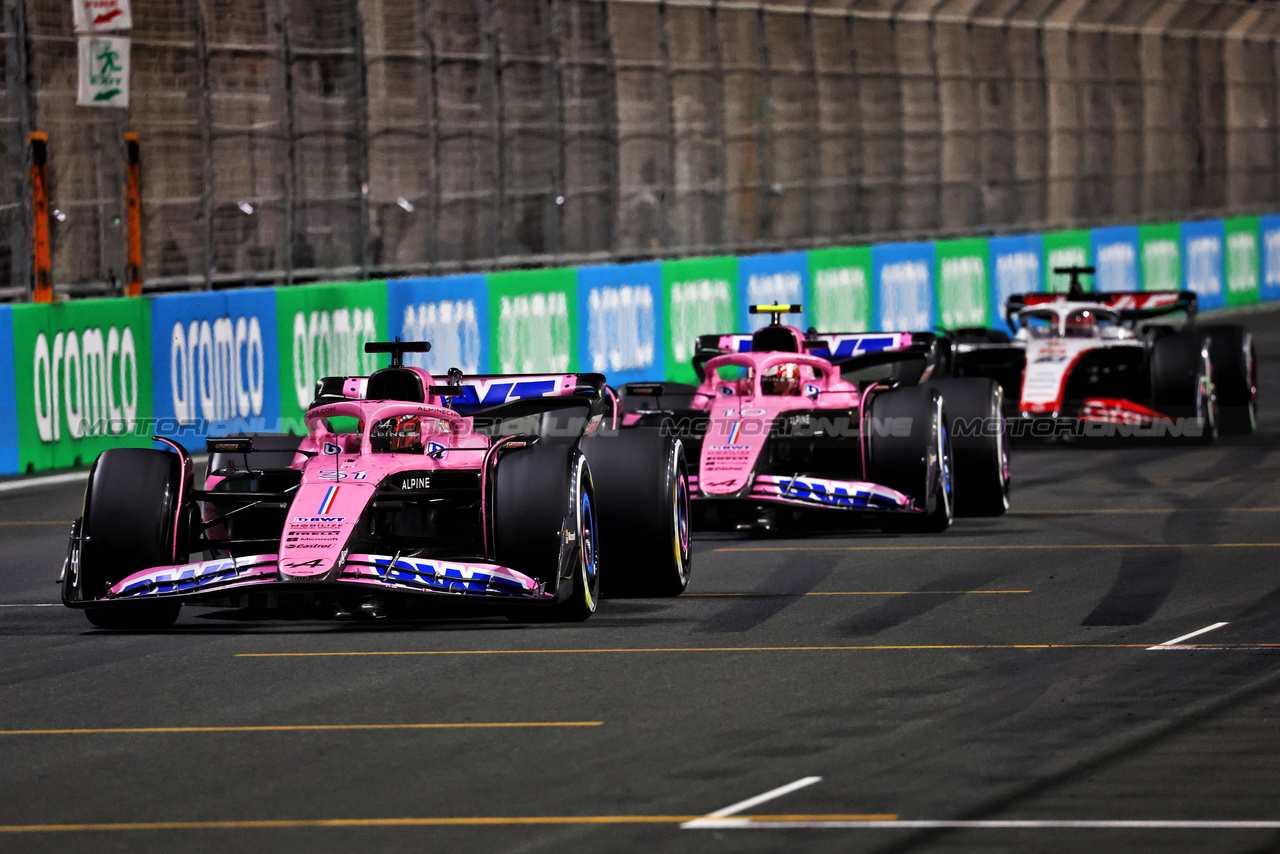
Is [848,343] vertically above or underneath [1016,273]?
underneath

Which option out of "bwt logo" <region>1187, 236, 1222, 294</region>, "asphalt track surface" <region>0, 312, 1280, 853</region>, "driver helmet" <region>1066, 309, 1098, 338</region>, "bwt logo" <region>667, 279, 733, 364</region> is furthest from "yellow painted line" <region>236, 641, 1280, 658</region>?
"bwt logo" <region>1187, 236, 1222, 294</region>

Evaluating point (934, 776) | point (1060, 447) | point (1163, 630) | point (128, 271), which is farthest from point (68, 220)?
point (934, 776)

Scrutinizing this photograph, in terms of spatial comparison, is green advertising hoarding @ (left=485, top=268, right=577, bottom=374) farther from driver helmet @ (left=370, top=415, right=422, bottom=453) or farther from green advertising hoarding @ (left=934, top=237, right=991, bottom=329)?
driver helmet @ (left=370, top=415, right=422, bottom=453)

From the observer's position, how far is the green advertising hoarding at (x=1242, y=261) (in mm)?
40219

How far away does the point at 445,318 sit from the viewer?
22.1 metres

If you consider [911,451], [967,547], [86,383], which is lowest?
[967,547]

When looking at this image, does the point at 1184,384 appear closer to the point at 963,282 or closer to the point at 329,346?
the point at 329,346

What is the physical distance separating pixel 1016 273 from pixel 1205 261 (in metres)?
6.73

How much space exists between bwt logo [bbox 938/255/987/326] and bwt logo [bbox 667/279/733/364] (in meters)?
4.75

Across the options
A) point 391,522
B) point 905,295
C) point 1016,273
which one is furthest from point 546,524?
point 1016,273

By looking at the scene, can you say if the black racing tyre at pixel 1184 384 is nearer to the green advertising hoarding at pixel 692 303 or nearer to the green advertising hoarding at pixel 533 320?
the green advertising hoarding at pixel 533 320

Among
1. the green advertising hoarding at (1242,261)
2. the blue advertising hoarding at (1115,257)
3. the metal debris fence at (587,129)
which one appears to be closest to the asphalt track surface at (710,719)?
the metal debris fence at (587,129)

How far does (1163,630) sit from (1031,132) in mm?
30251

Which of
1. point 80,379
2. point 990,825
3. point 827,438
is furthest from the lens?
point 80,379
